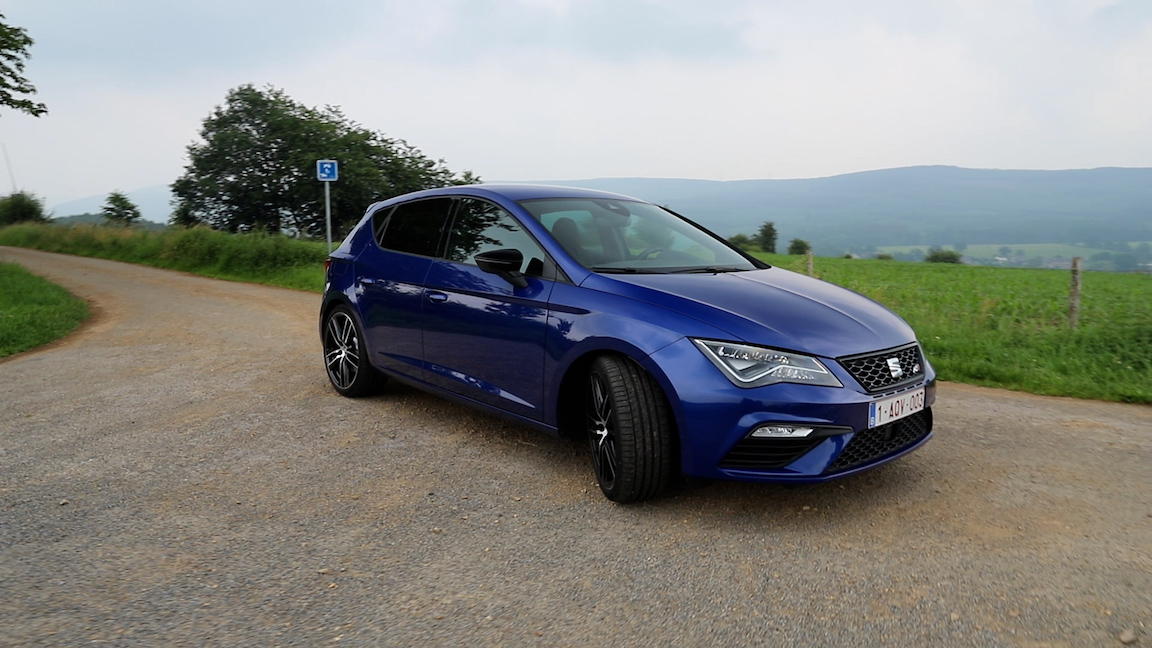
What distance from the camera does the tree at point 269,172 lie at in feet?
105

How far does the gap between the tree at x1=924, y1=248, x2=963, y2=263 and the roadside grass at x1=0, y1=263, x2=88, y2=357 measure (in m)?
39.7

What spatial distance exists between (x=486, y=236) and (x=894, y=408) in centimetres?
244

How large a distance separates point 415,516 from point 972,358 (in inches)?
225

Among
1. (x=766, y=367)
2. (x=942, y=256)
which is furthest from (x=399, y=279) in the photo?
(x=942, y=256)

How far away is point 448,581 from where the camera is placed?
308 cm

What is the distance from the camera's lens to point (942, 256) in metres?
43.0

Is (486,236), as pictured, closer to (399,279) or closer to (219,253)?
(399,279)

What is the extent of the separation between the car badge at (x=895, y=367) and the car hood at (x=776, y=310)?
0.07 m

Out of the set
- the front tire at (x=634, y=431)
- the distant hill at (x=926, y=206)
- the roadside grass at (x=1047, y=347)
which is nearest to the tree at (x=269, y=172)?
the distant hill at (x=926, y=206)

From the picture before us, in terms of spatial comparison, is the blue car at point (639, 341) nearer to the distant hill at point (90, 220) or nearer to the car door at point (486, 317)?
the car door at point (486, 317)

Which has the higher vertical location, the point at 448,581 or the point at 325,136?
the point at 325,136

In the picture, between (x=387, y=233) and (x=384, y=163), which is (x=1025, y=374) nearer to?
(x=387, y=233)

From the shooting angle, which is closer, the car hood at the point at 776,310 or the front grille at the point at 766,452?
the front grille at the point at 766,452

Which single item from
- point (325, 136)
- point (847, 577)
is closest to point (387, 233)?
point (847, 577)
